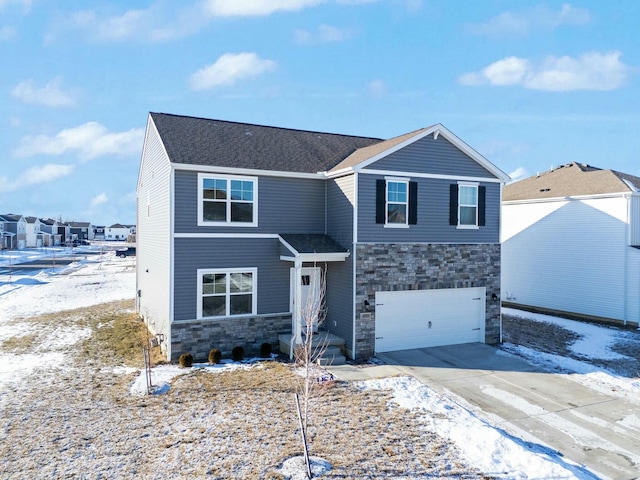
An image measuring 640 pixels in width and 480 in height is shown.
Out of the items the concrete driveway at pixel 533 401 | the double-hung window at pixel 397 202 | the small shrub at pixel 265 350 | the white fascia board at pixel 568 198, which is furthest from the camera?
the white fascia board at pixel 568 198

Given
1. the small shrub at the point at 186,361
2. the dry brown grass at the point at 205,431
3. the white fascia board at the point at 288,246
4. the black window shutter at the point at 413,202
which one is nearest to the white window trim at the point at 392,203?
the black window shutter at the point at 413,202

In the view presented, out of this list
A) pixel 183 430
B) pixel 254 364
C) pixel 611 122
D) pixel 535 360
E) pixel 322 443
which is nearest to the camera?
pixel 322 443

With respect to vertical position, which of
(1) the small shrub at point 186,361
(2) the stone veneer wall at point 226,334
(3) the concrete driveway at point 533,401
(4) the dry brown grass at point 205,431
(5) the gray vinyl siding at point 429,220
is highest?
(5) the gray vinyl siding at point 429,220

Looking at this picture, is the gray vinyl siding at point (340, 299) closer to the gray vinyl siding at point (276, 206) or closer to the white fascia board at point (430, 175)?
the gray vinyl siding at point (276, 206)

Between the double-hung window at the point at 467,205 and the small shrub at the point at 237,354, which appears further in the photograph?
the double-hung window at the point at 467,205

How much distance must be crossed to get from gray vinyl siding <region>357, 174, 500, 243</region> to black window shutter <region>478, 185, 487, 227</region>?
142 mm

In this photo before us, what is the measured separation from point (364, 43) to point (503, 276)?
1543 centimetres

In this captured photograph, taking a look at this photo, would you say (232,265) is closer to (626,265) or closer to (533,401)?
(533,401)

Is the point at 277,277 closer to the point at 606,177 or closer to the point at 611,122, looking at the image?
the point at 606,177

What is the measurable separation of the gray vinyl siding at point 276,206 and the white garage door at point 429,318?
3.77 metres

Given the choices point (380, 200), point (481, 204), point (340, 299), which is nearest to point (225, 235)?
point (340, 299)

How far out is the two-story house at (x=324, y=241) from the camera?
1308 cm

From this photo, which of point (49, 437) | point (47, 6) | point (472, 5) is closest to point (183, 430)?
point (49, 437)

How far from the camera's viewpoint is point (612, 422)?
29.4ft
